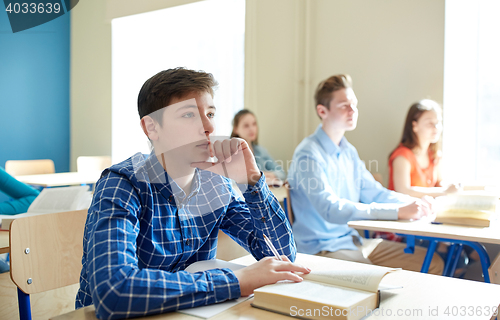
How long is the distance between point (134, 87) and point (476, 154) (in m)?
3.85

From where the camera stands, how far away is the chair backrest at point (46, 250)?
110 centimetres

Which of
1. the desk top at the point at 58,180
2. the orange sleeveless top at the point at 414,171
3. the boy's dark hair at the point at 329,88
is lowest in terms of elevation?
the desk top at the point at 58,180

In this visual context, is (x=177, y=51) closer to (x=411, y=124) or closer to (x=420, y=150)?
(x=411, y=124)

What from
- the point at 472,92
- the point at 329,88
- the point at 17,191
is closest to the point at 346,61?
the point at 472,92

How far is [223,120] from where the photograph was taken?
14.0ft

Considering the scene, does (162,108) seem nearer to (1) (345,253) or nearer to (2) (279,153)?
(1) (345,253)

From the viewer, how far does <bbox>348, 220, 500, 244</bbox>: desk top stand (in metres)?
1.52

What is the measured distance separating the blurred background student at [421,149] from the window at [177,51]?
4.90ft

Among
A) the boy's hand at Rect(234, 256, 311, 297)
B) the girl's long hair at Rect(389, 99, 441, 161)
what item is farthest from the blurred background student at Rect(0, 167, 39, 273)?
the girl's long hair at Rect(389, 99, 441, 161)

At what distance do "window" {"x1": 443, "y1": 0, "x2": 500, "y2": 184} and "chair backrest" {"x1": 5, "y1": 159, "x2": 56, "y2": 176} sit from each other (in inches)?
143

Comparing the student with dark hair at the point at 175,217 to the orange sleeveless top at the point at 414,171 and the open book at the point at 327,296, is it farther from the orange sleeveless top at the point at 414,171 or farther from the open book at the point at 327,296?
the orange sleeveless top at the point at 414,171

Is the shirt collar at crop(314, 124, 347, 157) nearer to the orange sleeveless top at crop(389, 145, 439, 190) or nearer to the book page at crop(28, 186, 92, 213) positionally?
the orange sleeveless top at crop(389, 145, 439, 190)

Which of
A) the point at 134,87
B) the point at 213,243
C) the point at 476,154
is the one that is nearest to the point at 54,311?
the point at 213,243

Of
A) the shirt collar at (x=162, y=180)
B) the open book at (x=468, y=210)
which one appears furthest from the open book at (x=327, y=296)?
the open book at (x=468, y=210)
